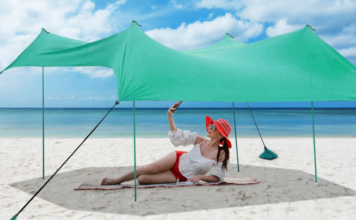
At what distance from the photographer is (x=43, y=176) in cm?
388

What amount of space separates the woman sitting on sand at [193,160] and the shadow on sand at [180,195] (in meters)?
0.16

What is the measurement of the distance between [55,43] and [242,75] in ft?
8.17

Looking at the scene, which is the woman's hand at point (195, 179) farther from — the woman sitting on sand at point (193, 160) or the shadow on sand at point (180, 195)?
the shadow on sand at point (180, 195)

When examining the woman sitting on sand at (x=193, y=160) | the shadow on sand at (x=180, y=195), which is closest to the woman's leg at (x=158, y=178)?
the woman sitting on sand at (x=193, y=160)

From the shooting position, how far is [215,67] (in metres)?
3.06

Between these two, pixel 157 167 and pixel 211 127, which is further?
→ pixel 157 167

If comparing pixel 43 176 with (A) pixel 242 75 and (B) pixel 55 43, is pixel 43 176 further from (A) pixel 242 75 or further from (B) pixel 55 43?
(A) pixel 242 75

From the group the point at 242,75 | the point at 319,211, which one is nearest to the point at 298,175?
the point at 319,211

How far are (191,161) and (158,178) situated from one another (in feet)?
1.64

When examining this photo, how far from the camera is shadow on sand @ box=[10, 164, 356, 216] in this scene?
272cm

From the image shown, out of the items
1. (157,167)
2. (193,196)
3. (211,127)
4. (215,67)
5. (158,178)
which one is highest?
(215,67)

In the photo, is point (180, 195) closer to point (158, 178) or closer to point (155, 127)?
point (158, 178)

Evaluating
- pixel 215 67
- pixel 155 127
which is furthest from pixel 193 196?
pixel 155 127

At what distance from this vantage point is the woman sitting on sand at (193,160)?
2.99 meters
